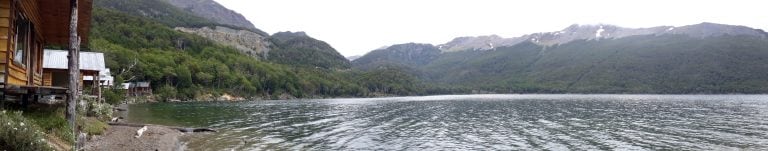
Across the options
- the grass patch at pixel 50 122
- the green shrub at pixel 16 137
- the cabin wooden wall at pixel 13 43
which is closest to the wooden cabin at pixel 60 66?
the cabin wooden wall at pixel 13 43

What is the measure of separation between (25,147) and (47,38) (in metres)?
18.7

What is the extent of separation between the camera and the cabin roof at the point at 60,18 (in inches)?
820

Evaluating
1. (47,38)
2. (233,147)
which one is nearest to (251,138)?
(233,147)

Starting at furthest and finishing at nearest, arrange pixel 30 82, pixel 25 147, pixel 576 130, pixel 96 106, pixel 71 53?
pixel 576 130, pixel 96 106, pixel 30 82, pixel 71 53, pixel 25 147

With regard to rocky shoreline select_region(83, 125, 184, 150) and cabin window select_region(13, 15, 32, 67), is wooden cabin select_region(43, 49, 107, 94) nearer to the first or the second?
rocky shoreline select_region(83, 125, 184, 150)

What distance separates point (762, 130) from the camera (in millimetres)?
44094

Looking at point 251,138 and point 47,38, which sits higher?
point 47,38

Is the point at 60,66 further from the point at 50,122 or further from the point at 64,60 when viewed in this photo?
the point at 50,122

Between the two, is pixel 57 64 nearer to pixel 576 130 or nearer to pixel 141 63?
pixel 576 130

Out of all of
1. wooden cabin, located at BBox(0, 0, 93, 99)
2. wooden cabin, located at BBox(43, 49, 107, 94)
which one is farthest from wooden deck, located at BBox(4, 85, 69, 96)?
wooden cabin, located at BBox(43, 49, 107, 94)

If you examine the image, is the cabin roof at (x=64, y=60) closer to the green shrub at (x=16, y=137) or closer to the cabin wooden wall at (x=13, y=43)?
the cabin wooden wall at (x=13, y=43)

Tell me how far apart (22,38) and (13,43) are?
11.8ft

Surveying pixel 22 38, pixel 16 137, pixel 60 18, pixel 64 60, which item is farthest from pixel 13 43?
pixel 64 60

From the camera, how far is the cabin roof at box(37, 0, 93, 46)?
20.8 meters
